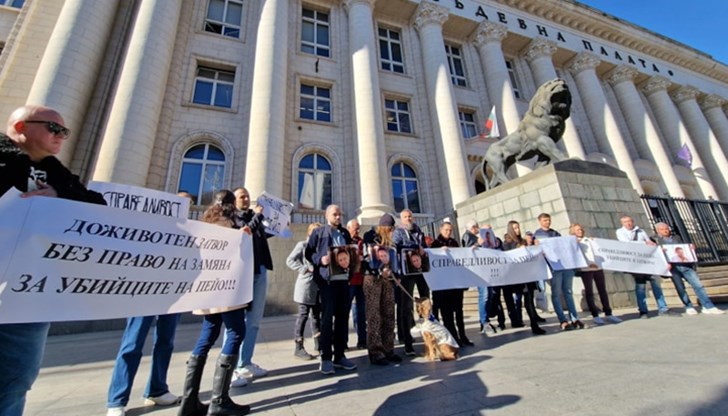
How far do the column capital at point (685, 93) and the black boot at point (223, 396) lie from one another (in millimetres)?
40269

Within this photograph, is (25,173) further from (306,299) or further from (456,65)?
(456,65)

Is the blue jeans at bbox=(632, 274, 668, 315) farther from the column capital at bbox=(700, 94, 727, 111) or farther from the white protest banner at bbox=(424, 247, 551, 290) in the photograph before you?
the column capital at bbox=(700, 94, 727, 111)

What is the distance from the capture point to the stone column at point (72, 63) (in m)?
10.3

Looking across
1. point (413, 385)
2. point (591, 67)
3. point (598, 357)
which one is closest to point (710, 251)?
point (598, 357)

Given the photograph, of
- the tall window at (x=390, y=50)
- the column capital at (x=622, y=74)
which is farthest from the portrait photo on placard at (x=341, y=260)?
the column capital at (x=622, y=74)

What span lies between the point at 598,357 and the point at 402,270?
2.33m

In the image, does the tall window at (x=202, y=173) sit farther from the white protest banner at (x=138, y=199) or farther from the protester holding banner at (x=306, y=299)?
the protester holding banner at (x=306, y=299)

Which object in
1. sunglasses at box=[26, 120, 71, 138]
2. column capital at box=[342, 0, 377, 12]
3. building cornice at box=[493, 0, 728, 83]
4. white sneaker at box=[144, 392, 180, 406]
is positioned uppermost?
building cornice at box=[493, 0, 728, 83]

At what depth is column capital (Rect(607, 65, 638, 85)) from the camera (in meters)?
24.2

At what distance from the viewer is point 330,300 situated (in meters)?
3.65

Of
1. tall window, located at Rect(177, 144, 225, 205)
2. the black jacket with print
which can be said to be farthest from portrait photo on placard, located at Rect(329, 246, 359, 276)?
tall window, located at Rect(177, 144, 225, 205)

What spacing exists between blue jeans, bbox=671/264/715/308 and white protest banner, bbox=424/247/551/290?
2.89m

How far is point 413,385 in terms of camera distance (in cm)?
286

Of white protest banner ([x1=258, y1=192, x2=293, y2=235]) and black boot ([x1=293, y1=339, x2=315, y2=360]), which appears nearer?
black boot ([x1=293, y1=339, x2=315, y2=360])
